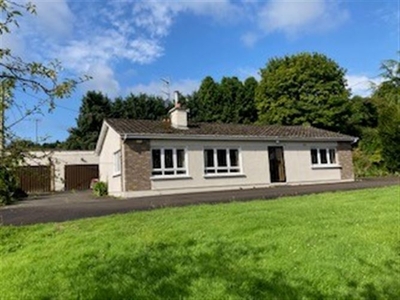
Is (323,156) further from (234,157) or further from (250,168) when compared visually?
(234,157)

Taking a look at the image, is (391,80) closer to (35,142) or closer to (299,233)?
(299,233)

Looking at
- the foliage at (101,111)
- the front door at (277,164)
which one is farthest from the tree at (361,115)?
the front door at (277,164)

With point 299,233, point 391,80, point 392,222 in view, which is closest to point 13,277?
point 299,233

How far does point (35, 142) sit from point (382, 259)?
19.3 feet

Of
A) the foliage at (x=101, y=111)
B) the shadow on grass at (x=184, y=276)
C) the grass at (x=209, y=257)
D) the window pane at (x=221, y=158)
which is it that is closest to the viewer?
the shadow on grass at (x=184, y=276)

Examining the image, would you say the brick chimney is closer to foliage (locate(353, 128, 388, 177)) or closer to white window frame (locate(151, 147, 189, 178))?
white window frame (locate(151, 147, 189, 178))

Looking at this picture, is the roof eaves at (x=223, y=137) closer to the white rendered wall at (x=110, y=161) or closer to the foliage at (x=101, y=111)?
the white rendered wall at (x=110, y=161)

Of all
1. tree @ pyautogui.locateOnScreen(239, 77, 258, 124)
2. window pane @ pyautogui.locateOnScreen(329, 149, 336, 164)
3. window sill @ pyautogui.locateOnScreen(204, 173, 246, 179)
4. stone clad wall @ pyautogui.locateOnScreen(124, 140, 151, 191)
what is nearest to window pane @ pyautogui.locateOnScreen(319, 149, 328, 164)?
window pane @ pyautogui.locateOnScreen(329, 149, 336, 164)

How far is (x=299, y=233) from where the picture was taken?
27.8 ft

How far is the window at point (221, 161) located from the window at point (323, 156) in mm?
5890

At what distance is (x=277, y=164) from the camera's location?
88.7 ft

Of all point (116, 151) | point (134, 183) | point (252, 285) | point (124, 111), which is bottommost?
point (252, 285)

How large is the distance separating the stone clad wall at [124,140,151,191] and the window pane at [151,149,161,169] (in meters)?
0.43

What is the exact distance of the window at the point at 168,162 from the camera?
74.9ft
